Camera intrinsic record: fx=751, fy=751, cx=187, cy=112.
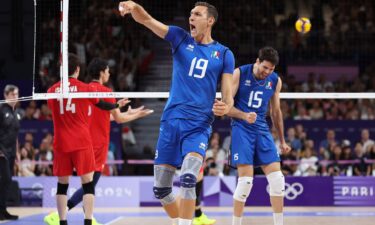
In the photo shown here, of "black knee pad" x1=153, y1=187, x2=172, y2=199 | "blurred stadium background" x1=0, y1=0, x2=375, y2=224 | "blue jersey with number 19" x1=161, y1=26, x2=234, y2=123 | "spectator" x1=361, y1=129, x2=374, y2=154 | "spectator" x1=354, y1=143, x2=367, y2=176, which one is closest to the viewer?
"blue jersey with number 19" x1=161, y1=26, x2=234, y2=123

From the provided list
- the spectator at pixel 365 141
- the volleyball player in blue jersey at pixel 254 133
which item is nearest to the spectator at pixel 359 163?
the spectator at pixel 365 141

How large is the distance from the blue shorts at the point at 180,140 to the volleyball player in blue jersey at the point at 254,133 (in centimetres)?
159

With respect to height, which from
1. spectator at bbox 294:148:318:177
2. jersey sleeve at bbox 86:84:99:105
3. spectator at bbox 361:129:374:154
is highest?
jersey sleeve at bbox 86:84:99:105

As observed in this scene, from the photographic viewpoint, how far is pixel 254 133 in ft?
31.0

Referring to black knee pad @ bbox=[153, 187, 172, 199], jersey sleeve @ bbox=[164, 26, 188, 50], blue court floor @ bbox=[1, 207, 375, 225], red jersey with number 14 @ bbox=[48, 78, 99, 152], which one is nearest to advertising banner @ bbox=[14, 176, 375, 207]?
blue court floor @ bbox=[1, 207, 375, 225]

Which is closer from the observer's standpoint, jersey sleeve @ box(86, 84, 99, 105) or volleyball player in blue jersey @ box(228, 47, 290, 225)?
volleyball player in blue jersey @ box(228, 47, 290, 225)

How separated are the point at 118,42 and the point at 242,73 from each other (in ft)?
41.2

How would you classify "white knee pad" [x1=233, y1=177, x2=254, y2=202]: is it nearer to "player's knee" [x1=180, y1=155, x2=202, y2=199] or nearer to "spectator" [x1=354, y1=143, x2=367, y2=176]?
"player's knee" [x1=180, y1=155, x2=202, y2=199]

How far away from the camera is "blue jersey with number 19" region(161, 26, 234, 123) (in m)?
7.68

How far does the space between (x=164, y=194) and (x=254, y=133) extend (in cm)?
200

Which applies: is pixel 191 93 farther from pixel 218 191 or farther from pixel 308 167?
pixel 308 167

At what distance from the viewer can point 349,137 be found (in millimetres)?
18938

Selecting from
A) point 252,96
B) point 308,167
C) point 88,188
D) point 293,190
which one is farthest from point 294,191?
point 88,188

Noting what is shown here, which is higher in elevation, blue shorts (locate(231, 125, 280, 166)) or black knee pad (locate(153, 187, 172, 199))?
blue shorts (locate(231, 125, 280, 166))
